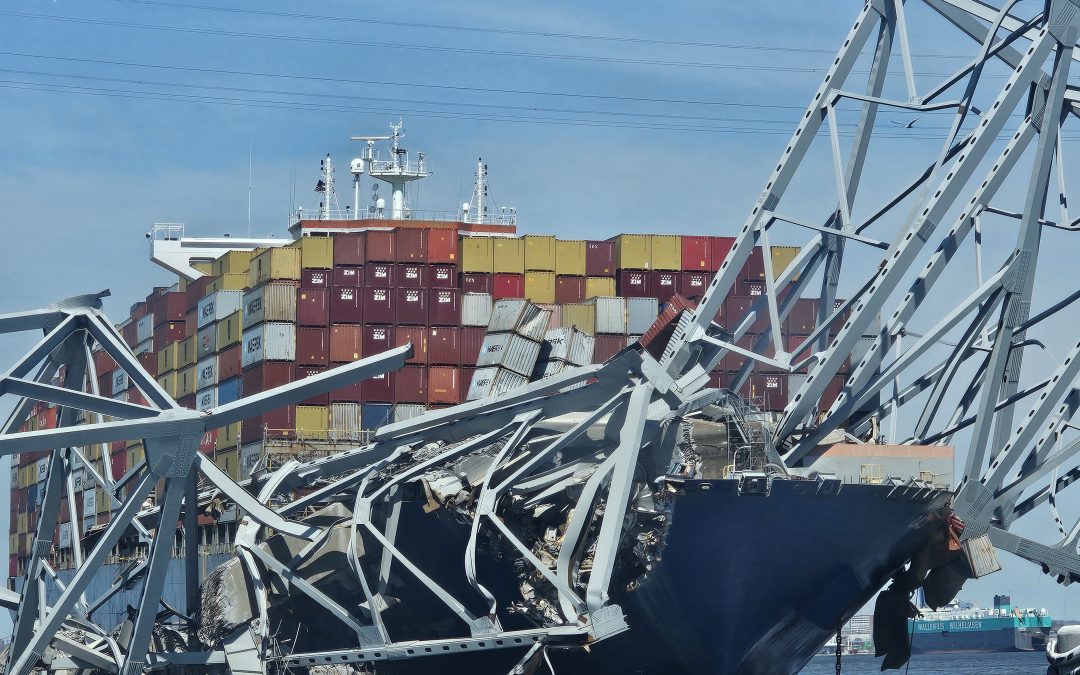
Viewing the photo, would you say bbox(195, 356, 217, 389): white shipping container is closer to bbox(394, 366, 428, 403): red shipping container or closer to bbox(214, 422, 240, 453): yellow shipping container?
bbox(214, 422, 240, 453): yellow shipping container

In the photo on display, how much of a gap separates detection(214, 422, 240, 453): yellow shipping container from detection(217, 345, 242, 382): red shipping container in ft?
7.46

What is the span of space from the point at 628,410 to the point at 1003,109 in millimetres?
10405

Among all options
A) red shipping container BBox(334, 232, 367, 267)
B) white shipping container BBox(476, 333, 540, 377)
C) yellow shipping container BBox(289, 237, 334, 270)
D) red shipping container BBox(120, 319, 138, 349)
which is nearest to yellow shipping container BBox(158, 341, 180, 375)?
red shipping container BBox(120, 319, 138, 349)

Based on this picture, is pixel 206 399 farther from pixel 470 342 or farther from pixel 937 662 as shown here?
pixel 937 662

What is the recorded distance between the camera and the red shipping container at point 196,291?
209 ft

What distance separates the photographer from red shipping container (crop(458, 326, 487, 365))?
53562 millimetres

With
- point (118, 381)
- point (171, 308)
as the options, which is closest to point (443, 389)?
point (171, 308)

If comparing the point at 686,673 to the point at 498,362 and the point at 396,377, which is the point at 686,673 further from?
the point at 396,377

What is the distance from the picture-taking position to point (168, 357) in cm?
6456

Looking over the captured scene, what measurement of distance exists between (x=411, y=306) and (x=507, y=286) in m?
3.75

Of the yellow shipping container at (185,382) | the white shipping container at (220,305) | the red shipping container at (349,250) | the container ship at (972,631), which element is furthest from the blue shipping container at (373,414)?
the container ship at (972,631)

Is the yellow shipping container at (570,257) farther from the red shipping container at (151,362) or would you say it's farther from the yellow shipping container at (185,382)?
the red shipping container at (151,362)

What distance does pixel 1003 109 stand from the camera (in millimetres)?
32000

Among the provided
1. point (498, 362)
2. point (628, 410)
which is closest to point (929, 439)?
point (628, 410)
